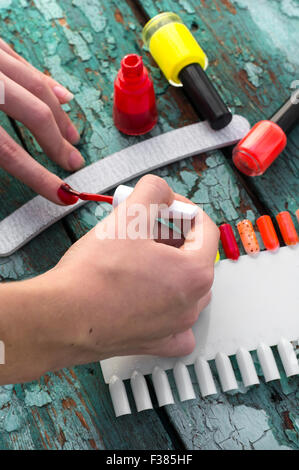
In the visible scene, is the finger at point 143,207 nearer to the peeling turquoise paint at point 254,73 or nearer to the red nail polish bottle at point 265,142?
the red nail polish bottle at point 265,142

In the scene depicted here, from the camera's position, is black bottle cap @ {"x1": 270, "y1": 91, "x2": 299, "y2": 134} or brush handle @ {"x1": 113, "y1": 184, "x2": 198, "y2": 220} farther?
black bottle cap @ {"x1": 270, "y1": 91, "x2": 299, "y2": 134}

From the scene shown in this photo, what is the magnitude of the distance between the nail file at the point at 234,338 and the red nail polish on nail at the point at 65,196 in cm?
27

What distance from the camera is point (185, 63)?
0.81 m

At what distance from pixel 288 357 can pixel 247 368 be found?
0.07 metres

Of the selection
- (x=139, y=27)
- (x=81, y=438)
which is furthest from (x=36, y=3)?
(x=81, y=438)

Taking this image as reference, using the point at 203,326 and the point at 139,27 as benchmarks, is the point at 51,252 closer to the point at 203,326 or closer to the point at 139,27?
the point at 203,326

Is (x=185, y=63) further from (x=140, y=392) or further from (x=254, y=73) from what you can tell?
(x=140, y=392)

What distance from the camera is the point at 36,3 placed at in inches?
36.3

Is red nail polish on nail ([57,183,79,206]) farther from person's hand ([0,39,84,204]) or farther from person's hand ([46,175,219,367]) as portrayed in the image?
person's hand ([46,175,219,367])

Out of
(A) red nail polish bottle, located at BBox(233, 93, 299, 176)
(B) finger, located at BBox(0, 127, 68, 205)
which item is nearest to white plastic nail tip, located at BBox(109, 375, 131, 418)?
(B) finger, located at BBox(0, 127, 68, 205)

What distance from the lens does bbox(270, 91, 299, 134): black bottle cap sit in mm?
792

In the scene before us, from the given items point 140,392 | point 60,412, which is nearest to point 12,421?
point 60,412

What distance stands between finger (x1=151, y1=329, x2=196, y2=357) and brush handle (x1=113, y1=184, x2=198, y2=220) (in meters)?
0.17

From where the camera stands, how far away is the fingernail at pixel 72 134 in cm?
80
